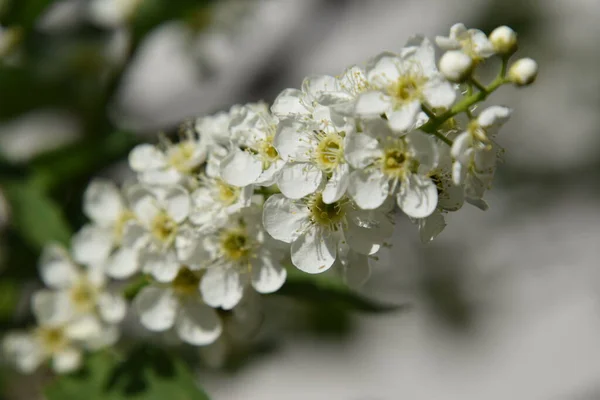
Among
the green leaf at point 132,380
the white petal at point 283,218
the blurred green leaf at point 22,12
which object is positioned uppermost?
the blurred green leaf at point 22,12

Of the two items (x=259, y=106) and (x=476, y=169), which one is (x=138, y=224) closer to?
(x=259, y=106)

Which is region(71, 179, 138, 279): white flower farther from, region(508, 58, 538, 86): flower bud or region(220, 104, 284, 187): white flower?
region(508, 58, 538, 86): flower bud

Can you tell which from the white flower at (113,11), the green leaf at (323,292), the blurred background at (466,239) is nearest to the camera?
the green leaf at (323,292)

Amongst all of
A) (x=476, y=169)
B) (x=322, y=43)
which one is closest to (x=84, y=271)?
(x=476, y=169)

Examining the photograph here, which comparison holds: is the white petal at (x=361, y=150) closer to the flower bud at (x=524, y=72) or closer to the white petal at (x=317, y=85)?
the white petal at (x=317, y=85)

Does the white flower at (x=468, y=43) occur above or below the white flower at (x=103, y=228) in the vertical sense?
above

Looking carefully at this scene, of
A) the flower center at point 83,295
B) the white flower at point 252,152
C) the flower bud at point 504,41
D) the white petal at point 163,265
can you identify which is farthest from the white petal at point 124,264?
the flower bud at point 504,41
